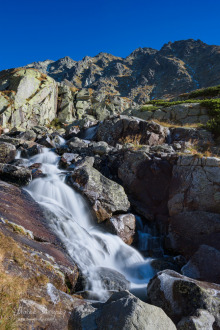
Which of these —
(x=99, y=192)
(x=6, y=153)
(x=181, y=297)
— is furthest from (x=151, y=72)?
(x=181, y=297)

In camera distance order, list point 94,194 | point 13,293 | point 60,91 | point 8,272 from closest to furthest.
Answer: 1. point 13,293
2. point 8,272
3. point 94,194
4. point 60,91

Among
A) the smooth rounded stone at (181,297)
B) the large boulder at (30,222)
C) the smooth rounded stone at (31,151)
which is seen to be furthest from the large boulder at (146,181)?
the smooth rounded stone at (31,151)

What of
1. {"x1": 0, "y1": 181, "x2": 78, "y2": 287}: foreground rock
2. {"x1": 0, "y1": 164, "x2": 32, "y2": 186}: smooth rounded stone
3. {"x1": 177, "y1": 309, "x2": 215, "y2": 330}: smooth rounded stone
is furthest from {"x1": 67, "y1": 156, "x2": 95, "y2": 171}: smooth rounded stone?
{"x1": 177, "y1": 309, "x2": 215, "y2": 330}: smooth rounded stone

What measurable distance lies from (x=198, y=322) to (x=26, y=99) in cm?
4258

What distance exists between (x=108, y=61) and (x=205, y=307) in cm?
17880

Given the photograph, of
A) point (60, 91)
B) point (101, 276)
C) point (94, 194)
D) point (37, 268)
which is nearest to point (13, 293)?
point (37, 268)

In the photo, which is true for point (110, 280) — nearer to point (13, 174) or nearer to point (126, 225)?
point (126, 225)

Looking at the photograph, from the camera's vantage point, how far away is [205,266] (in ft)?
28.1

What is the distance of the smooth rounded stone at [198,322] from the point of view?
15.1 feet

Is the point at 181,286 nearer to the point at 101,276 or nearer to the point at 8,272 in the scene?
the point at 101,276

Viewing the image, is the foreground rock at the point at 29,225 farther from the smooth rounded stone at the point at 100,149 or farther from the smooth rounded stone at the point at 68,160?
the smooth rounded stone at the point at 100,149

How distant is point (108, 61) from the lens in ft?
538

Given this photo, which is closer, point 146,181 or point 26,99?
point 146,181

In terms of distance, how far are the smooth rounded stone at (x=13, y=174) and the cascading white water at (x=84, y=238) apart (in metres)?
0.54
